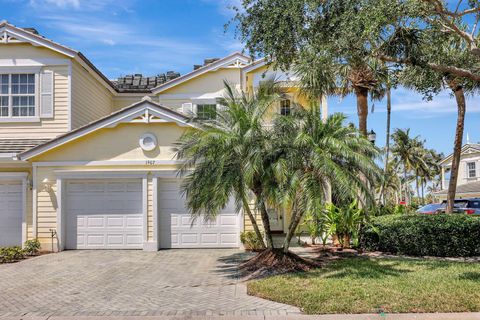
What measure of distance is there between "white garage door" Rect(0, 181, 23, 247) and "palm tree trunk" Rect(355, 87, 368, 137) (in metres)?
12.8

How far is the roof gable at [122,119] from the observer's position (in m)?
14.1

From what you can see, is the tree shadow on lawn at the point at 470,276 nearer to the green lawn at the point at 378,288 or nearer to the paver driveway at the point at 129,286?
the green lawn at the point at 378,288

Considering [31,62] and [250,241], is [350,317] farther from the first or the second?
[31,62]

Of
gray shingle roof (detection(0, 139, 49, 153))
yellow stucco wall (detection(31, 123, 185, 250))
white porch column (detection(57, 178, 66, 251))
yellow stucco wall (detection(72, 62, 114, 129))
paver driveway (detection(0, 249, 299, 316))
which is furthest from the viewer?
yellow stucco wall (detection(72, 62, 114, 129))

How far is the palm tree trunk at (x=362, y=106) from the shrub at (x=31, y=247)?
12.4 m

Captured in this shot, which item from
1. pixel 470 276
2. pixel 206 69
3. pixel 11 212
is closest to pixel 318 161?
pixel 470 276

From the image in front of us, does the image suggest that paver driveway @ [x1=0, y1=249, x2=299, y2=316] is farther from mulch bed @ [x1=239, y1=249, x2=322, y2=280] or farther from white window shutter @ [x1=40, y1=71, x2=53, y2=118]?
white window shutter @ [x1=40, y1=71, x2=53, y2=118]

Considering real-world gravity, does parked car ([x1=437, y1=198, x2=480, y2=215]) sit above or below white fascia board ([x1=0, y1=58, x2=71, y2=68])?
below

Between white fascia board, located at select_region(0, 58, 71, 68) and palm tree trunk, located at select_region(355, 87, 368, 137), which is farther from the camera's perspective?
palm tree trunk, located at select_region(355, 87, 368, 137)

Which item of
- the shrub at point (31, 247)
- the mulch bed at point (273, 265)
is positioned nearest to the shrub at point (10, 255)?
the shrub at point (31, 247)

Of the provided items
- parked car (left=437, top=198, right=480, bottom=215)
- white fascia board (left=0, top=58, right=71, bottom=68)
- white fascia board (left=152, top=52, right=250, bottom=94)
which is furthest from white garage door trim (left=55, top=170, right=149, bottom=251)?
parked car (left=437, top=198, right=480, bottom=215)

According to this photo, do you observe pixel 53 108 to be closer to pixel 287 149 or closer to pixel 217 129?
pixel 217 129

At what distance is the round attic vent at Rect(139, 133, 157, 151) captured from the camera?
46.7ft

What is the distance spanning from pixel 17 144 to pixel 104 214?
14.2 ft
